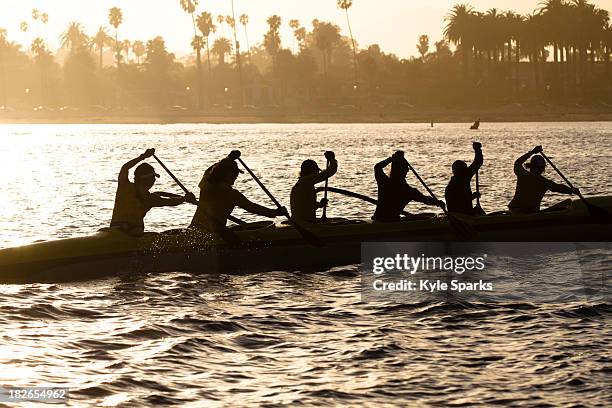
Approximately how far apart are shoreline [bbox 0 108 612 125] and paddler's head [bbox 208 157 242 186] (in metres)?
113

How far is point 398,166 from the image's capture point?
17031mm

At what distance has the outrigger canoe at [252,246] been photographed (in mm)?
15586

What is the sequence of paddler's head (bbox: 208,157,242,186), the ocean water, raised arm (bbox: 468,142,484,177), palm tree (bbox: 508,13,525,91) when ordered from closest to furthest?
1. the ocean water
2. paddler's head (bbox: 208,157,242,186)
3. raised arm (bbox: 468,142,484,177)
4. palm tree (bbox: 508,13,525,91)

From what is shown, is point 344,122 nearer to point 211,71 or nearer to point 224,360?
point 211,71

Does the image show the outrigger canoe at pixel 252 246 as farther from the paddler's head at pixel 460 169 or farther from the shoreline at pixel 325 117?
the shoreline at pixel 325 117

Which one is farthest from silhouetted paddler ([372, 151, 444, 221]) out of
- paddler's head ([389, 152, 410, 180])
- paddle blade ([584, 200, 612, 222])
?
paddle blade ([584, 200, 612, 222])

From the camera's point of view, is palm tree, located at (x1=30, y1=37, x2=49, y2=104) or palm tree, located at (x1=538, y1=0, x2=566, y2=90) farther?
palm tree, located at (x1=30, y1=37, x2=49, y2=104)

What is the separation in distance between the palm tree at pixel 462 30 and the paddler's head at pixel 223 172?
118m

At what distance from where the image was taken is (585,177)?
152 ft

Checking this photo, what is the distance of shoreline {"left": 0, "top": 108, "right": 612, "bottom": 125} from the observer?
12638 centimetres

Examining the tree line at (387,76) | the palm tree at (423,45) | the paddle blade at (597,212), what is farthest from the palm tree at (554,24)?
the paddle blade at (597,212)

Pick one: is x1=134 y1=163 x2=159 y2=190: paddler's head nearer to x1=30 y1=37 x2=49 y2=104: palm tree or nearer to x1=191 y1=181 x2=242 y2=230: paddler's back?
x1=191 y1=181 x2=242 y2=230: paddler's back

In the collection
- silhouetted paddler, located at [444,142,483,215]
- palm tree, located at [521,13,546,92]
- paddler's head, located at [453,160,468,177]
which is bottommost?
silhouetted paddler, located at [444,142,483,215]

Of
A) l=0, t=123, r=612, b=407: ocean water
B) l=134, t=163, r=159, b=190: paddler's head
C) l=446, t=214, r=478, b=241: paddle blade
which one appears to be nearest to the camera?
l=0, t=123, r=612, b=407: ocean water
